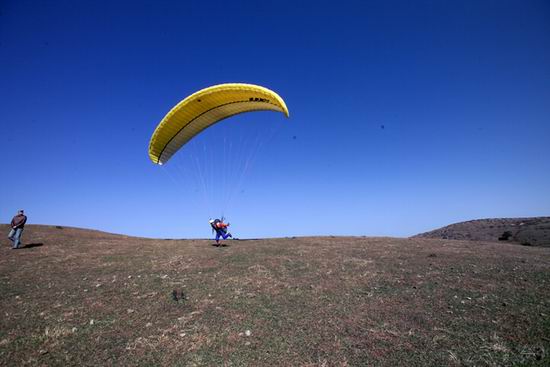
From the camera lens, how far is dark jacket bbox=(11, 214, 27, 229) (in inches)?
703

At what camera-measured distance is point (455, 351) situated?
7.32 metres

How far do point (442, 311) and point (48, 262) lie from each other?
17.4 m

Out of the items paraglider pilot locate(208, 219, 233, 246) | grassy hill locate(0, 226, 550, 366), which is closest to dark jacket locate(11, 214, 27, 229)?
grassy hill locate(0, 226, 550, 366)

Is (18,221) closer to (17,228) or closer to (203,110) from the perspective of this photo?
(17,228)

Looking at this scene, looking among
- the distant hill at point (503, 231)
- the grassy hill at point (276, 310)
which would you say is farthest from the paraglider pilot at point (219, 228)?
the distant hill at point (503, 231)

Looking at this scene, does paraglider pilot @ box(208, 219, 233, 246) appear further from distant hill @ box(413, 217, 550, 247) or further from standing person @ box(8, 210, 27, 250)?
distant hill @ box(413, 217, 550, 247)

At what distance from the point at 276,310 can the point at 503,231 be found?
92.9 feet

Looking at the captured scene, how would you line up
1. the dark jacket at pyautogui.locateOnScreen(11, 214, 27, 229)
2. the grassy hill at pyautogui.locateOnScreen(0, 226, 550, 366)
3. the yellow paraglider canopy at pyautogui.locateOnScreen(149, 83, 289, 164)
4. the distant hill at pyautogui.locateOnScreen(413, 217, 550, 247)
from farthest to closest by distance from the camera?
1. the distant hill at pyautogui.locateOnScreen(413, 217, 550, 247)
2. the dark jacket at pyautogui.locateOnScreen(11, 214, 27, 229)
3. the yellow paraglider canopy at pyautogui.locateOnScreen(149, 83, 289, 164)
4. the grassy hill at pyautogui.locateOnScreen(0, 226, 550, 366)

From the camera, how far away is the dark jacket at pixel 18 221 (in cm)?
1786

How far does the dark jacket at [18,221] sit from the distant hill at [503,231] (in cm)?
3214

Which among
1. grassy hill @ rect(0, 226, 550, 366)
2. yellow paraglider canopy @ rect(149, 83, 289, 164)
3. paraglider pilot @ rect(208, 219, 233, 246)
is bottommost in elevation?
grassy hill @ rect(0, 226, 550, 366)

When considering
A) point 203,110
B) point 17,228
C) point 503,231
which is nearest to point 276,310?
point 203,110

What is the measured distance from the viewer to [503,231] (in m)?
28.3

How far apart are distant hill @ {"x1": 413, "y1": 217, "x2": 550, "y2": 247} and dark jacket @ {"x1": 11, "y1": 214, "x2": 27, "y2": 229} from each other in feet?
105
